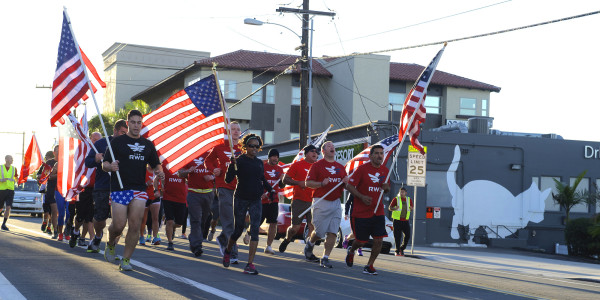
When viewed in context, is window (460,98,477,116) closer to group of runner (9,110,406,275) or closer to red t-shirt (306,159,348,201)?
group of runner (9,110,406,275)

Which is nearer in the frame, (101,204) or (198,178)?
(101,204)

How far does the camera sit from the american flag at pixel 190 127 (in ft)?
41.9

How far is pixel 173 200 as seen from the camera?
15.3 metres

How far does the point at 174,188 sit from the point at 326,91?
38.7 meters

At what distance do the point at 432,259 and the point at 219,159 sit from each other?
905 centimetres

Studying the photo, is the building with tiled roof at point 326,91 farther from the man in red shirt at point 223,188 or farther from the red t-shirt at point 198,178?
the man in red shirt at point 223,188

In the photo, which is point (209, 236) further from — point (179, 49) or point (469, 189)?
point (179, 49)

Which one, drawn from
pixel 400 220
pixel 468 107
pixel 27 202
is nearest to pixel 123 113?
pixel 27 202

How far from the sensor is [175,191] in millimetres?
→ 15273

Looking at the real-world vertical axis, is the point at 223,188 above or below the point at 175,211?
above

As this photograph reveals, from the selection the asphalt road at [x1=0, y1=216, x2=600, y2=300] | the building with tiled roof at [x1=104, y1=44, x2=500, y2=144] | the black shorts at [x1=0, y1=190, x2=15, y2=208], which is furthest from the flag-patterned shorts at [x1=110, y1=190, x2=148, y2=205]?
the building with tiled roof at [x1=104, y1=44, x2=500, y2=144]

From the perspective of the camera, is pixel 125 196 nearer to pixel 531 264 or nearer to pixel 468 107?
pixel 531 264

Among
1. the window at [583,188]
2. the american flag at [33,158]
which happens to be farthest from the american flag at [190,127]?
the window at [583,188]

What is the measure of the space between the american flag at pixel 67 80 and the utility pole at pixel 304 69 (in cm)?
1481
